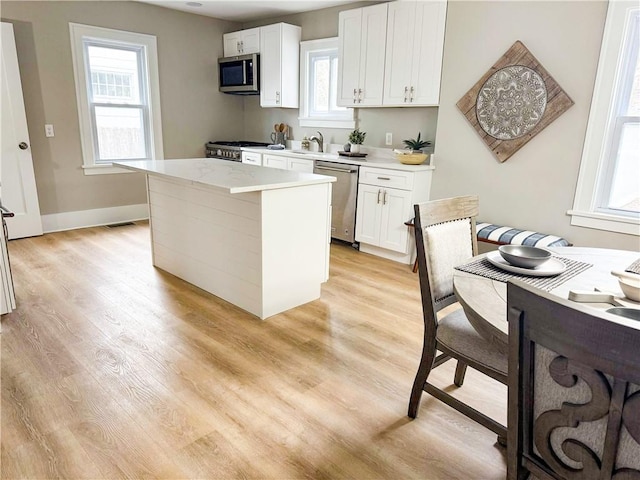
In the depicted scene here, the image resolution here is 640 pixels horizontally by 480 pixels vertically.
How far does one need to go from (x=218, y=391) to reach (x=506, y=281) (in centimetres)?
138

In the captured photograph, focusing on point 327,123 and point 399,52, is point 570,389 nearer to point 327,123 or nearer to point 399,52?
point 399,52

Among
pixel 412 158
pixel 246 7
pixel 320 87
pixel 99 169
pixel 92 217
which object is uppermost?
pixel 246 7

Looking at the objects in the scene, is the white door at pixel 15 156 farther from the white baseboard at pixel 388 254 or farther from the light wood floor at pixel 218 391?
the white baseboard at pixel 388 254

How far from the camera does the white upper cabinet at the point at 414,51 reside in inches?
140

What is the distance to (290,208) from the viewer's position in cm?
267

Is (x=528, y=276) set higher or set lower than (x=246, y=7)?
lower

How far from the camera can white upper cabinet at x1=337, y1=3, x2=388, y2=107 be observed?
3928mm

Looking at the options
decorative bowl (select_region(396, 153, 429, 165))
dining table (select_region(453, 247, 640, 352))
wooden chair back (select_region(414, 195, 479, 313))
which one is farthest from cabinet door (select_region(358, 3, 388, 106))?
dining table (select_region(453, 247, 640, 352))

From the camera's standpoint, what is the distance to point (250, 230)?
2.62 meters

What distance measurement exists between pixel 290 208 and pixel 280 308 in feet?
2.22

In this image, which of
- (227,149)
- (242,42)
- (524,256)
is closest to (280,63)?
(242,42)

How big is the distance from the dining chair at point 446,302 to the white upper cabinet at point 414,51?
2.20m

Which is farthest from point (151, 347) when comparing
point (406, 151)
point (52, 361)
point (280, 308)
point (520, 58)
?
point (520, 58)

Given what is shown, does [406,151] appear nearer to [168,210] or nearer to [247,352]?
[168,210]
